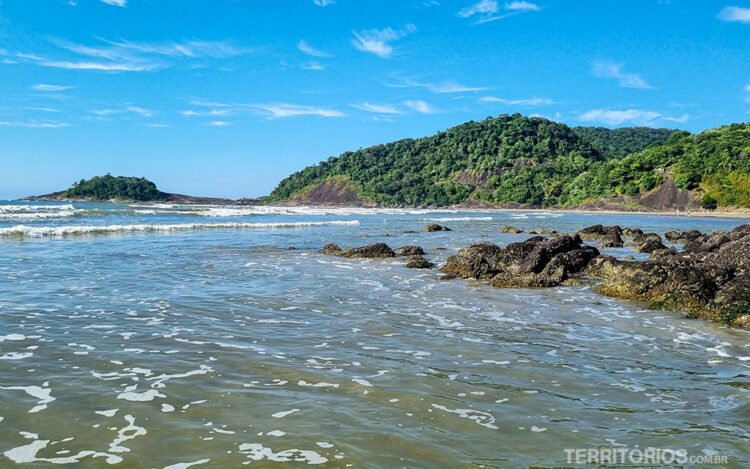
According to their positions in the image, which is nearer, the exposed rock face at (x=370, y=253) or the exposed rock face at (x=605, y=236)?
the exposed rock face at (x=370, y=253)

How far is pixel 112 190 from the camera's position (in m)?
185

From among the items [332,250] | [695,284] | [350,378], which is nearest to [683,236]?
[332,250]

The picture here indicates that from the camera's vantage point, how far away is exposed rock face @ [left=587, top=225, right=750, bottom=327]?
395 inches

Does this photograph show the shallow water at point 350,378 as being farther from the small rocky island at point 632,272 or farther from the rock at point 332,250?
the rock at point 332,250

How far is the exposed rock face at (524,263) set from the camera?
1435 centimetres

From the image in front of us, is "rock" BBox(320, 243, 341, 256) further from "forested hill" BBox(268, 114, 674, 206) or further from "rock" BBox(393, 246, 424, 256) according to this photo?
"forested hill" BBox(268, 114, 674, 206)

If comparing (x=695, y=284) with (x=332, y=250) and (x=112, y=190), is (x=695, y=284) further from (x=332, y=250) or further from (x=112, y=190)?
(x=112, y=190)

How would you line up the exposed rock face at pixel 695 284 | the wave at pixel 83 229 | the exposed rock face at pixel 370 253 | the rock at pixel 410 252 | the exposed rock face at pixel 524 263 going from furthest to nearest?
the wave at pixel 83 229 → the rock at pixel 410 252 → the exposed rock face at pixel 370 253 → the exposed rock face at pixel 524 263 → the exposed rock face at pixel 695 284

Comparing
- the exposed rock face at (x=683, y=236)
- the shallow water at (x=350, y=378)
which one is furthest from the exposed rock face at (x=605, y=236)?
the shallow water at (x=350, y=378)

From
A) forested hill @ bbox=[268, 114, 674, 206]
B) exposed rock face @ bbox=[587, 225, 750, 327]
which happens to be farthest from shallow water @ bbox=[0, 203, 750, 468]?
forested hill @ bbox=[268, 114, 674, 206]

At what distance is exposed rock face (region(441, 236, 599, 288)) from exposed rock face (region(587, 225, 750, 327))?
152 centimetres

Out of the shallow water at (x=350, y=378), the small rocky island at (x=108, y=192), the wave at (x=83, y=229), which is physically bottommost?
the shallow water at (x=350, y=378)

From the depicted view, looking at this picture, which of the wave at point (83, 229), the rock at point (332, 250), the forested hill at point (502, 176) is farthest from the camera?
the forested hill at point (502, 176)

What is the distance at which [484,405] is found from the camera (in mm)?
5559
